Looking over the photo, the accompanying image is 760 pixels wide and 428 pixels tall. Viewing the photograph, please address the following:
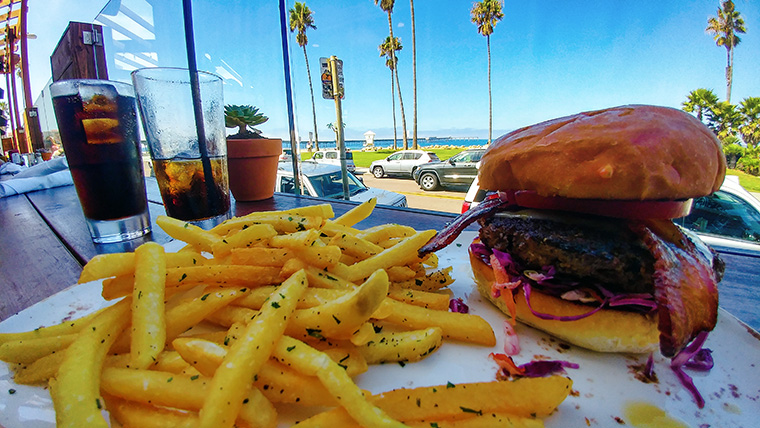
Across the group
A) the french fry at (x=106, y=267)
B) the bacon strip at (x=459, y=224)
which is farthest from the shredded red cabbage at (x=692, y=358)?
the french fry at (x=106, y=267)

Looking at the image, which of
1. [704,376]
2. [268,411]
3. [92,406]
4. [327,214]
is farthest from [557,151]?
[92,406]

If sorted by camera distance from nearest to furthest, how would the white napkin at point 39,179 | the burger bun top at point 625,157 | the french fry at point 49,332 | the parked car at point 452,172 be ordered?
the french fry at point 49,332 < the burger bun top at point 625,157 < the white napkin at point 39,179 < the parked car at point 452,172

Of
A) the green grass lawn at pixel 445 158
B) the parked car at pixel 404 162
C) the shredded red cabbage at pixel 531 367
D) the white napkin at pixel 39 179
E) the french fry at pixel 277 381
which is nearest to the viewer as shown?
the french fry at pixel 277 381

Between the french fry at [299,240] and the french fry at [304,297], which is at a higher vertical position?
the french fry at [299,240]

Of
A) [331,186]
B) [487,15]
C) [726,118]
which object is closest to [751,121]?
[726,118]

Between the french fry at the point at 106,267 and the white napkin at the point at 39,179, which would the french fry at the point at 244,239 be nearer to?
the french fry at the point at 106,267

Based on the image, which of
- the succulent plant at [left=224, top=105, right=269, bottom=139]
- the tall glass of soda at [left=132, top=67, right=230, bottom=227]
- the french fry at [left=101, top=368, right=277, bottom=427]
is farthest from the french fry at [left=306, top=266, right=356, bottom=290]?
the succulent plant at [left=224, top=105, right=269, bottom=139]

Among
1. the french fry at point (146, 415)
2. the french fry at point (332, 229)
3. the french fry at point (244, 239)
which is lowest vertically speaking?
the french fry at point (146, 415)

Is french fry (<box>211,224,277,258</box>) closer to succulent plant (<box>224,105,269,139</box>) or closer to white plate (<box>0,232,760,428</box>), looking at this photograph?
white plate (<box>0,232,760,428</box>)

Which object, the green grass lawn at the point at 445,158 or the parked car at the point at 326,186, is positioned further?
the green grass lawn at the point at 445,158
